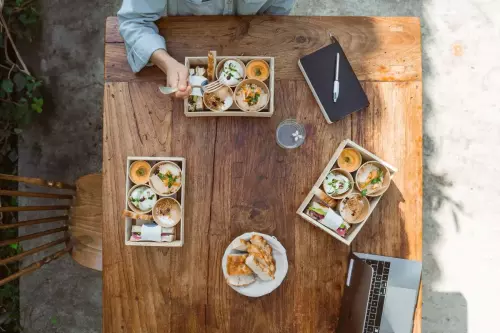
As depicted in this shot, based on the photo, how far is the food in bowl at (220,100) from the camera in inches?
68.2

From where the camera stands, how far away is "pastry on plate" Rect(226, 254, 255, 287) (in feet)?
5.67

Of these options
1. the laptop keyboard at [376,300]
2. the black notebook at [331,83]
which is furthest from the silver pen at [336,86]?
the laptop keyboard at [376,300]

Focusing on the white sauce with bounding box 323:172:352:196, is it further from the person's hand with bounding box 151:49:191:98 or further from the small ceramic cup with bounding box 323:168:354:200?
the person's hand with bounding box 151:49:191:98

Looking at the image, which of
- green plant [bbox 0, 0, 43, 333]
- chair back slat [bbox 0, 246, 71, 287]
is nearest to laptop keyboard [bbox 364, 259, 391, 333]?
chair back slat [bbox 0, 246, 71, 287]

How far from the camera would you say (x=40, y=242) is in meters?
2.78

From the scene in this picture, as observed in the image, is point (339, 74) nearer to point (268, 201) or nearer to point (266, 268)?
point (268, 201)

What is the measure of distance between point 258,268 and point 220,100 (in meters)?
0.72

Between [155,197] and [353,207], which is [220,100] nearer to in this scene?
[155,197]

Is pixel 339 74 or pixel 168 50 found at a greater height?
pixel 168 50

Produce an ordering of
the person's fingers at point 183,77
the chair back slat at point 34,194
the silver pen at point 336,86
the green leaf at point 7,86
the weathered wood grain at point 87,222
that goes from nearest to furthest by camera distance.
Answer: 1. the person's fingers at point 183,77
2. the silver pen at point 336,86
3. the chair back slat at point 34,194
4. the weathered wood grain at point 87,222
5. the green leaf at point 7,86

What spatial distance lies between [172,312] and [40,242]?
4.78ft

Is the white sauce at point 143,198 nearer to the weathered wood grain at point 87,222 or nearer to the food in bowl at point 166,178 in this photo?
the food in bowl at point 166,178

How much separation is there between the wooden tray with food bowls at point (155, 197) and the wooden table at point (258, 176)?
3.7 inches

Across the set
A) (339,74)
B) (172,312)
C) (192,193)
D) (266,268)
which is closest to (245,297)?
(266,268)
